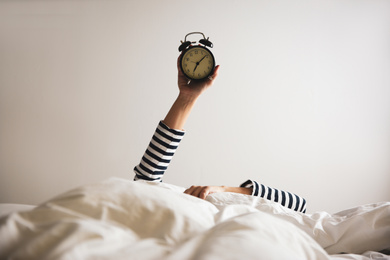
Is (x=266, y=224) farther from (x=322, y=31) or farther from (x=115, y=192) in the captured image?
(x=322, y=31)

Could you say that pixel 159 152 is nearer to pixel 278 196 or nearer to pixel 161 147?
pixel 161 147

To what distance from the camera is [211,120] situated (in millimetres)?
2281

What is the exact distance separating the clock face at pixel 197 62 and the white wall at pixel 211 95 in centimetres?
108

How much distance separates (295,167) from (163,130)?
1.54 m

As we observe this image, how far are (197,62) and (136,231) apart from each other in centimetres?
85

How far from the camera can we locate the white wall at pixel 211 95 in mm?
2219

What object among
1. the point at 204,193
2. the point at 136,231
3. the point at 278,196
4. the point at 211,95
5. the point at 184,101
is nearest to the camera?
the point at 136,231

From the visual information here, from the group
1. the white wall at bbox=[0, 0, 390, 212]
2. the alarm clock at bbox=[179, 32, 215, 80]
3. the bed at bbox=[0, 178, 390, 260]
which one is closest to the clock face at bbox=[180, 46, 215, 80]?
the alarm clock at bbox=[179, 32, 215, 80]

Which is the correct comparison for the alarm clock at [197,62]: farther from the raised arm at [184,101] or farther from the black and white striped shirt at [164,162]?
the black and white striped shirt at [164,162]

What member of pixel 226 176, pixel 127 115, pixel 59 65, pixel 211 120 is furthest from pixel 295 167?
pixel 59 65

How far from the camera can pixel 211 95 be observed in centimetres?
228

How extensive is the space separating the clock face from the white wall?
1075mm

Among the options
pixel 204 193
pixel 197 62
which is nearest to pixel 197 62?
pixel 197 62

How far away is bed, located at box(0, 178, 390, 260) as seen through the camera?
1.11 feet
